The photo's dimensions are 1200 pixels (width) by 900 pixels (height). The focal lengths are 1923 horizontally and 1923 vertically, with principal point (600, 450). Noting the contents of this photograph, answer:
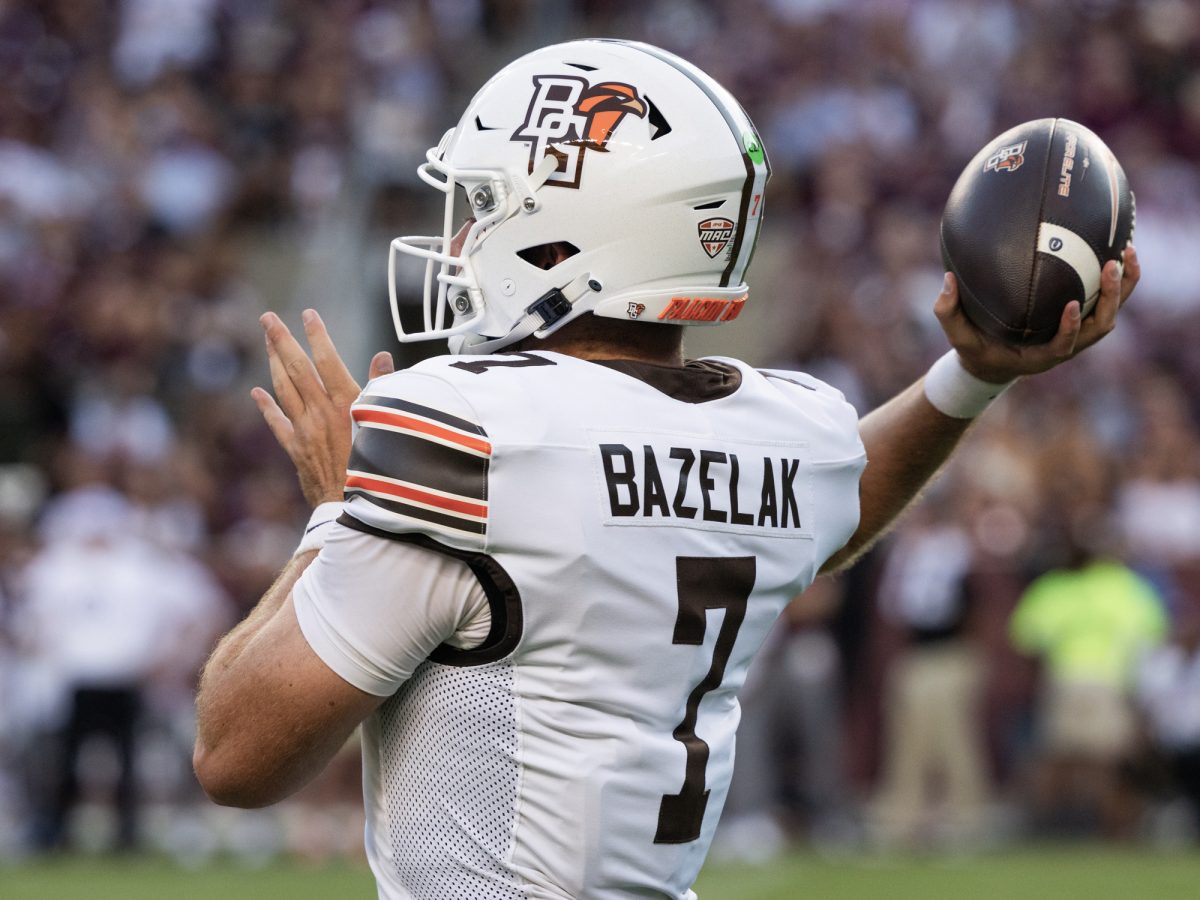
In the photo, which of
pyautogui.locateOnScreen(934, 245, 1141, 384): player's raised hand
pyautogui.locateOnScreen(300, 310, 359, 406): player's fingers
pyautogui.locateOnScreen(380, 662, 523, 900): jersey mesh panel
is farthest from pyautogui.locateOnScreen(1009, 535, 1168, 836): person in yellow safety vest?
pyautogui.locateOnScreen(380, 662, 523, 900): jersey mesh panel

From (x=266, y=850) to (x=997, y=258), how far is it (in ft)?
26.7

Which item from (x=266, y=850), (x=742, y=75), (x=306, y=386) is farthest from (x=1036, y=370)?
(x=742, y=75)

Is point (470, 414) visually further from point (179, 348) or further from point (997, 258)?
point (179, 348)

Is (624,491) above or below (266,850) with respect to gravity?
above

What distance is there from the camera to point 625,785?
7.91 feet

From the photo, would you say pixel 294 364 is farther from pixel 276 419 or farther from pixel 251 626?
pixel 251 626

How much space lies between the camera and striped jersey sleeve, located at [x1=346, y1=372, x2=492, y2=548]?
229 centimetres

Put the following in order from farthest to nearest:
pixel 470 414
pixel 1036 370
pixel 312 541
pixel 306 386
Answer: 1. pixel 1036 370
2. pixel 306 386
3. pixel 312 541
4. pixel 470 414

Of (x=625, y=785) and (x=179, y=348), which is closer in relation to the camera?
(x=625, y=785)

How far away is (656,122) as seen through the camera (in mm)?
2600

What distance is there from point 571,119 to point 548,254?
0.18m

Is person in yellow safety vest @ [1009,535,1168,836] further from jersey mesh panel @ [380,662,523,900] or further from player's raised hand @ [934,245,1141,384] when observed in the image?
jersey mesh panel @ [380,662,523,900]

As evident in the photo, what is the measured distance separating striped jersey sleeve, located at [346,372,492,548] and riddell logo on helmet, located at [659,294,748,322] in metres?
0.39

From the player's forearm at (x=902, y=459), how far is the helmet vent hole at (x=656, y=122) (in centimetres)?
75
